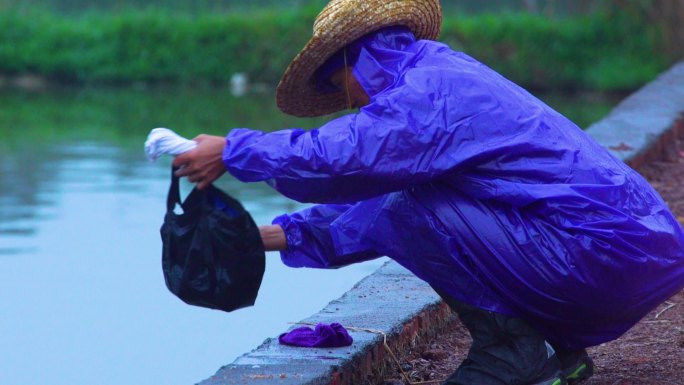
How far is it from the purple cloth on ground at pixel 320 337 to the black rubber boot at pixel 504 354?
375 millimetres

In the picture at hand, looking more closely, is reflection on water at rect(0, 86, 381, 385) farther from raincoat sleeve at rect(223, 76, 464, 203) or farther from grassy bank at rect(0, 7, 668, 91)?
grassy bank at rect(0, 7, 668, 91)

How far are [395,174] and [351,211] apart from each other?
467 millimetres

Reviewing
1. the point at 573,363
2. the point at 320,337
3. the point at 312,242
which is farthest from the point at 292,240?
the point at 573,363

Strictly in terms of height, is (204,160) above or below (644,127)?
above

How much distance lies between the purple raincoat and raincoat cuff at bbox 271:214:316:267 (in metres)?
0.30

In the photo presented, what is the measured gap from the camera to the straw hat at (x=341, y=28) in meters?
2.86

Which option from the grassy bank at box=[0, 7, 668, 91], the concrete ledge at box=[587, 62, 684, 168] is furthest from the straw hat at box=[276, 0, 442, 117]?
the grassy bank at box=[0, 7, 668, 91]

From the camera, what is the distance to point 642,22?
17.6 meters

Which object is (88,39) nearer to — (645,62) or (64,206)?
(645,62)

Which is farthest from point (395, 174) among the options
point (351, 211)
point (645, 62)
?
point (645, 62)

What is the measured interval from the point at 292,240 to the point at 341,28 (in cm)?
56

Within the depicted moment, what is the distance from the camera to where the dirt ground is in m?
3.06

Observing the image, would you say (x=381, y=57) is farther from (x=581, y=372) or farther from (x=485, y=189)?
(x=581, y=372)

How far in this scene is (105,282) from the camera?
572 cm
